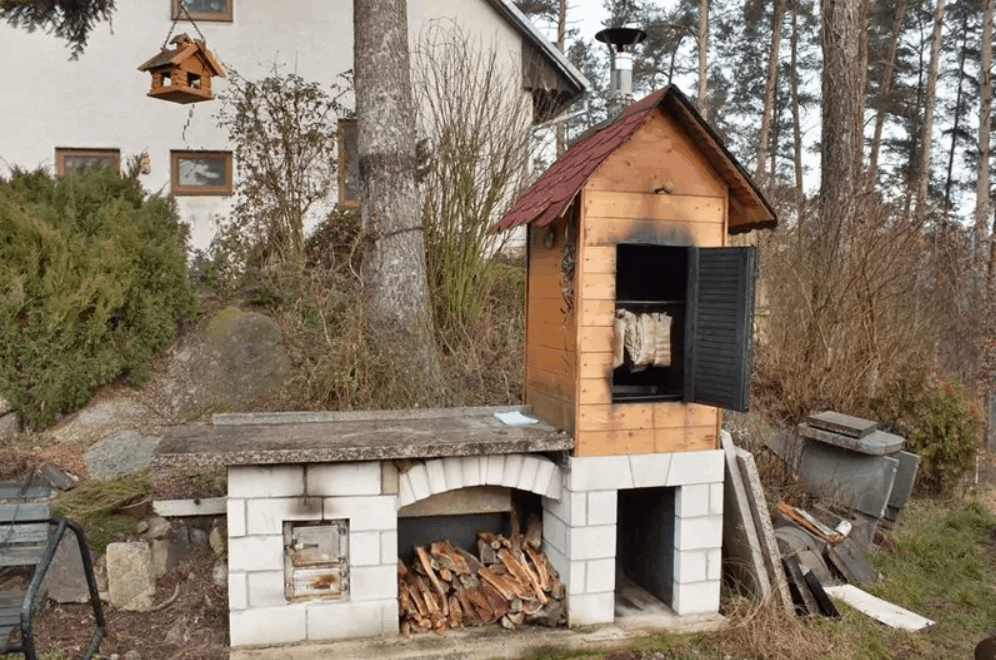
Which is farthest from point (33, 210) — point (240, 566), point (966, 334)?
point (966, 334)

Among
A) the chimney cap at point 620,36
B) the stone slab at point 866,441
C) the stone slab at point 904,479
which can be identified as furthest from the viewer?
the stone slab at point 904,479

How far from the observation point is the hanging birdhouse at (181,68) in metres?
7.20

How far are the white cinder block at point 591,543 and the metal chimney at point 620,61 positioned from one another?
2699 millimetres

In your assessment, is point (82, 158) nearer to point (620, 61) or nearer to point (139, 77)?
point (139, 77)

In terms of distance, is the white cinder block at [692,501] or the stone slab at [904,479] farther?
the stone slab at [904,479]

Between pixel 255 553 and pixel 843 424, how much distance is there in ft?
15.6

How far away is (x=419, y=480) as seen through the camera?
417cm

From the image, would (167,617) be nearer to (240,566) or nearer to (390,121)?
(240,566)

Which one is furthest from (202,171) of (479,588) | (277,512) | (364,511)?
(479,588)

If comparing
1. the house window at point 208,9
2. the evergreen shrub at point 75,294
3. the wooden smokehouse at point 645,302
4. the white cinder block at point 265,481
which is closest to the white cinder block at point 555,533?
the wooden smokehouse at point 645,302

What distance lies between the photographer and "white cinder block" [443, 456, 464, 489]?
422cm

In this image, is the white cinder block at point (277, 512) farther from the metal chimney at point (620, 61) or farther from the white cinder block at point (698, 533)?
the metal chimney at point (620, 61)

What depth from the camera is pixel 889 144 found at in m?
24.0

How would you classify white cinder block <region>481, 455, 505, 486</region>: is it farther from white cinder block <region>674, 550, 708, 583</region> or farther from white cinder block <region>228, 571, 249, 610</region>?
white cinder block <region>228, 571, 249, 610</region>
